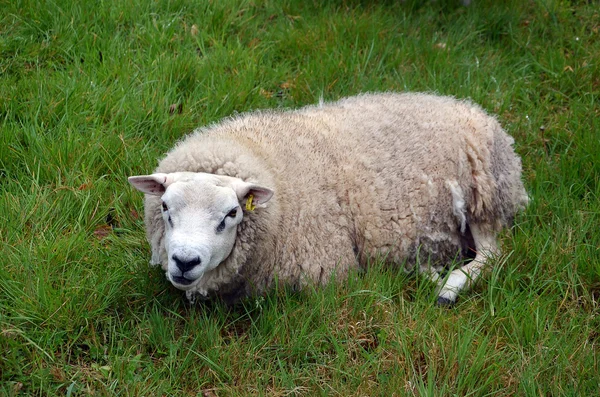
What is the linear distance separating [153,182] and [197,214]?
0.36m

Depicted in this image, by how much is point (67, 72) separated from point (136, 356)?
2546 mm

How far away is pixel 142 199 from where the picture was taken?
4445 millimetres

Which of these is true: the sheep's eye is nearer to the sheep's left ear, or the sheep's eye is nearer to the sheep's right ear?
the sheep's left ear

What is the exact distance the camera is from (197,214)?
3.46 meters

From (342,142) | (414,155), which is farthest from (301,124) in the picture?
(414,155)

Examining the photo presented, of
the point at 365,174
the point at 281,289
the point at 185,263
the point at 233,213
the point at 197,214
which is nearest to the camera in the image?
the point at 185,263

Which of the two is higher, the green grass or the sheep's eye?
the sheep's eye

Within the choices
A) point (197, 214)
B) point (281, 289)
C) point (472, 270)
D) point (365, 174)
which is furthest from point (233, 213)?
point (472, 270)

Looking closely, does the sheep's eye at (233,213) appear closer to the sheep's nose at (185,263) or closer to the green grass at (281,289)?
the sheep's nose at (185,263)

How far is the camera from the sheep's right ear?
363 centimetres

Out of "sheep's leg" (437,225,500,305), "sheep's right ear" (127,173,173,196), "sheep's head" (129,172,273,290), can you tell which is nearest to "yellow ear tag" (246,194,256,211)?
"sheep's head" (129,172,273,290)

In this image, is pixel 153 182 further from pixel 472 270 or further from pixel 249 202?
pixel 472 270

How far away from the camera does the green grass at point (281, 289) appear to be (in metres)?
3.38

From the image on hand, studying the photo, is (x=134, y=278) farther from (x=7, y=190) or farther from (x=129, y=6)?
(x=129, y=6)
